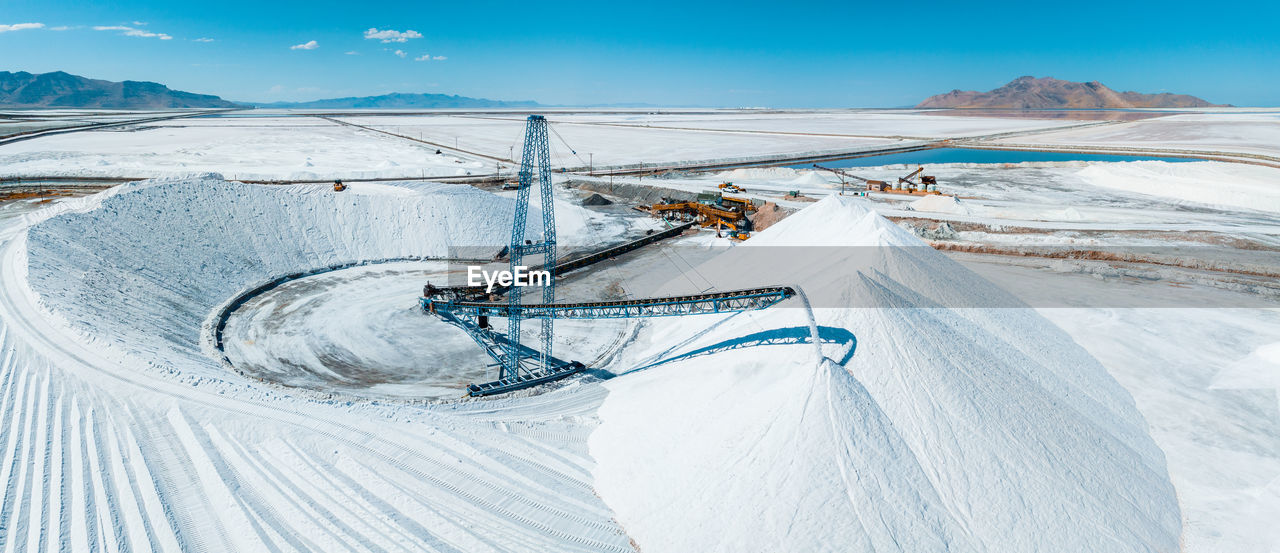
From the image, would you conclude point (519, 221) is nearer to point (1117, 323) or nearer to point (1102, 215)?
point (1117, 323)

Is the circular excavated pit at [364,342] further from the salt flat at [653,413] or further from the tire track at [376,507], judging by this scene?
the tire track at [376,507]

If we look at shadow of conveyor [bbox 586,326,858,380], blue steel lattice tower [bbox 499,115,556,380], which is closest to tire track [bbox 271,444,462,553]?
blue steel lattice tower [bbox 499,115,556,380]

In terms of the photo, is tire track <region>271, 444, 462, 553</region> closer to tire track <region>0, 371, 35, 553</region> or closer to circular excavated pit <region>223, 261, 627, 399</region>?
circular excavated pit <region>223, 261, 627, 399</region>

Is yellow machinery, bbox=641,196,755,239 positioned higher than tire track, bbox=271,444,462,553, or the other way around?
yellow machinery, bbox=641,196,755,239

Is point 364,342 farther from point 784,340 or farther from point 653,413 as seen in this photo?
point 784,340

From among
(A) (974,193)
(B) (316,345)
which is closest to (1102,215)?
(A) (974,193)

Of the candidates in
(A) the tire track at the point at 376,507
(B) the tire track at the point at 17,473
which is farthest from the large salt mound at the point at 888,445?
(B) the tire track at the point at 17,473
